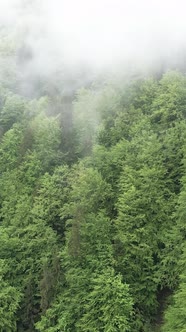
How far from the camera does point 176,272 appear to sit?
1500 inches

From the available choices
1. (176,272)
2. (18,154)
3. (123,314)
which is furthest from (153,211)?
(18,154)

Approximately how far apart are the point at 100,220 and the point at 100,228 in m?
0.90

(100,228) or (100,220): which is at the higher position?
(100,220)

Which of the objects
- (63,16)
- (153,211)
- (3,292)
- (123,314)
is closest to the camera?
(123,314)

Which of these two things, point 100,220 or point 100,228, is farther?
point 100,220

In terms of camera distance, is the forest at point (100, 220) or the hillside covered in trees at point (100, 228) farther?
the forest at point (100, 220)

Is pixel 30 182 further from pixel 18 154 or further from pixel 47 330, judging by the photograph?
pixel 47 330

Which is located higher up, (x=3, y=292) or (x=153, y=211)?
(x=153, y=211)

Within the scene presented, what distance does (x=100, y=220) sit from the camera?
43.6 m

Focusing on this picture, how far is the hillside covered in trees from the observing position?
3812 cm

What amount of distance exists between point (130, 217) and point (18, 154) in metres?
31.6

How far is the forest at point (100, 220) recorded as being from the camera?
38.4 m

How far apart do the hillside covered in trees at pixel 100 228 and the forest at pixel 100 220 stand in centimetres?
14

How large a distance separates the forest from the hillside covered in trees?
14 centimetres
